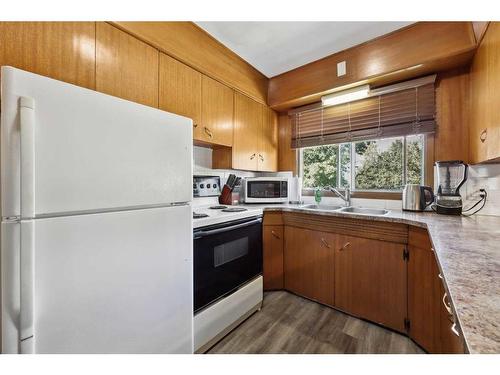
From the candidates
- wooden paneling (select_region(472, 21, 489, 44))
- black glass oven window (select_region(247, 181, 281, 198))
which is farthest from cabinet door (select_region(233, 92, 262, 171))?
wooden paneling (select_region(472, 21, 489, 44))

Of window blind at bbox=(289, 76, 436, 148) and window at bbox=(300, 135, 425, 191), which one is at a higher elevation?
window blind at bbox=(289, 76, 436, 148)

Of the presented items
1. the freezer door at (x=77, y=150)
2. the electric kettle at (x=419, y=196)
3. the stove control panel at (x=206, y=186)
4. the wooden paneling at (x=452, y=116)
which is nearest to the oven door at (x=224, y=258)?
the freezer door at (x=77, y=150)

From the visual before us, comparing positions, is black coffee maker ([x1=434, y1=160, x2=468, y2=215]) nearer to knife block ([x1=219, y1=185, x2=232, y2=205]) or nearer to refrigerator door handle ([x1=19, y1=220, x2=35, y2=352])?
knife block ([x1=219, y1=185, x2=232, y2=205])

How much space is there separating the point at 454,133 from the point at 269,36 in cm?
177

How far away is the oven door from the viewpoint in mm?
1402

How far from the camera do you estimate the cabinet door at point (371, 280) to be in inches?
63.0

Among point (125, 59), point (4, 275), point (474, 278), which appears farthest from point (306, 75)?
point (4, 275)

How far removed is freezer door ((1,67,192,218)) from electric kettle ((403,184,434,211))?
1904mm

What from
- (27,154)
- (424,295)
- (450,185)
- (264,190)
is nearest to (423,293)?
(424,295)

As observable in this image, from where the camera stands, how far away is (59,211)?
0.77 meters

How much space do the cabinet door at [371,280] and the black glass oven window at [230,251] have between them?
31.9 inches

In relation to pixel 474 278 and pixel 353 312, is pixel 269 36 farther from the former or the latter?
pixel 353 312

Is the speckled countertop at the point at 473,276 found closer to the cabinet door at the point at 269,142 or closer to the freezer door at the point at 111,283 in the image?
the freezer door at the point at 111,283

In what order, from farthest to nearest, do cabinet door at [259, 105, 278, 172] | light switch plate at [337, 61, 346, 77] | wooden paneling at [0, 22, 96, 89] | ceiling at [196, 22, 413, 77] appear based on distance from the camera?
cabinet door at [259, 105, 278, 172], light switch plate at [337, 61, 346, 77], ceiling at [196, 22, 413, 77], wooden paneling at [0, 22, 96, 89]
